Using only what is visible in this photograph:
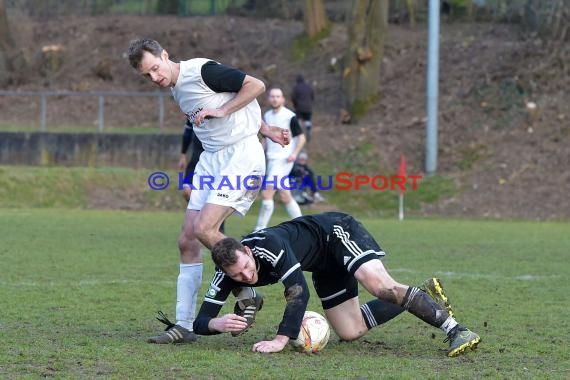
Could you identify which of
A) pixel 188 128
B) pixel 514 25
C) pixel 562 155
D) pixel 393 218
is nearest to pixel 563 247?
pixel 188 128

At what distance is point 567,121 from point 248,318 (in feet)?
64.5

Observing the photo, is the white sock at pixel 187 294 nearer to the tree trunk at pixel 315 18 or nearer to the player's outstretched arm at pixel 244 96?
the player's outstretched arm at pixel 244 96

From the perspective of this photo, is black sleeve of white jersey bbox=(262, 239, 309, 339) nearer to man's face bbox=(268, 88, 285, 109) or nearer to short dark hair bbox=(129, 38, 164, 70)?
short dark hair bbox=(129, 38, 164, 70)

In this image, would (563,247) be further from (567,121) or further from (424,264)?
(567,121)

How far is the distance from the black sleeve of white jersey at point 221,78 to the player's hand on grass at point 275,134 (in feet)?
1.87

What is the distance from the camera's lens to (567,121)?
25.1m

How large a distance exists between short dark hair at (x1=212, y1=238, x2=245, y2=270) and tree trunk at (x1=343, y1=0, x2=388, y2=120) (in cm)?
2166

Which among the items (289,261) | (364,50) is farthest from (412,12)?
(289,261)

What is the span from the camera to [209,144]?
7566 millimetres

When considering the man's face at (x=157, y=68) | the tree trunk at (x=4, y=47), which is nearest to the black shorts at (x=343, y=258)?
the man's face at (x=157, y=68)

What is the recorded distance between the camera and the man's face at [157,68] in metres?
7.04

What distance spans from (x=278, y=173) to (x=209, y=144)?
7.06 meters

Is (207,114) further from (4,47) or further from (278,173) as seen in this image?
(4,47)

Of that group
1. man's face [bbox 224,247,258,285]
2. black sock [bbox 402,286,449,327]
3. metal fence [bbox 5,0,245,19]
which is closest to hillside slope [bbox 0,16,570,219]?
metal fence [bbox 5,0,245,19]
